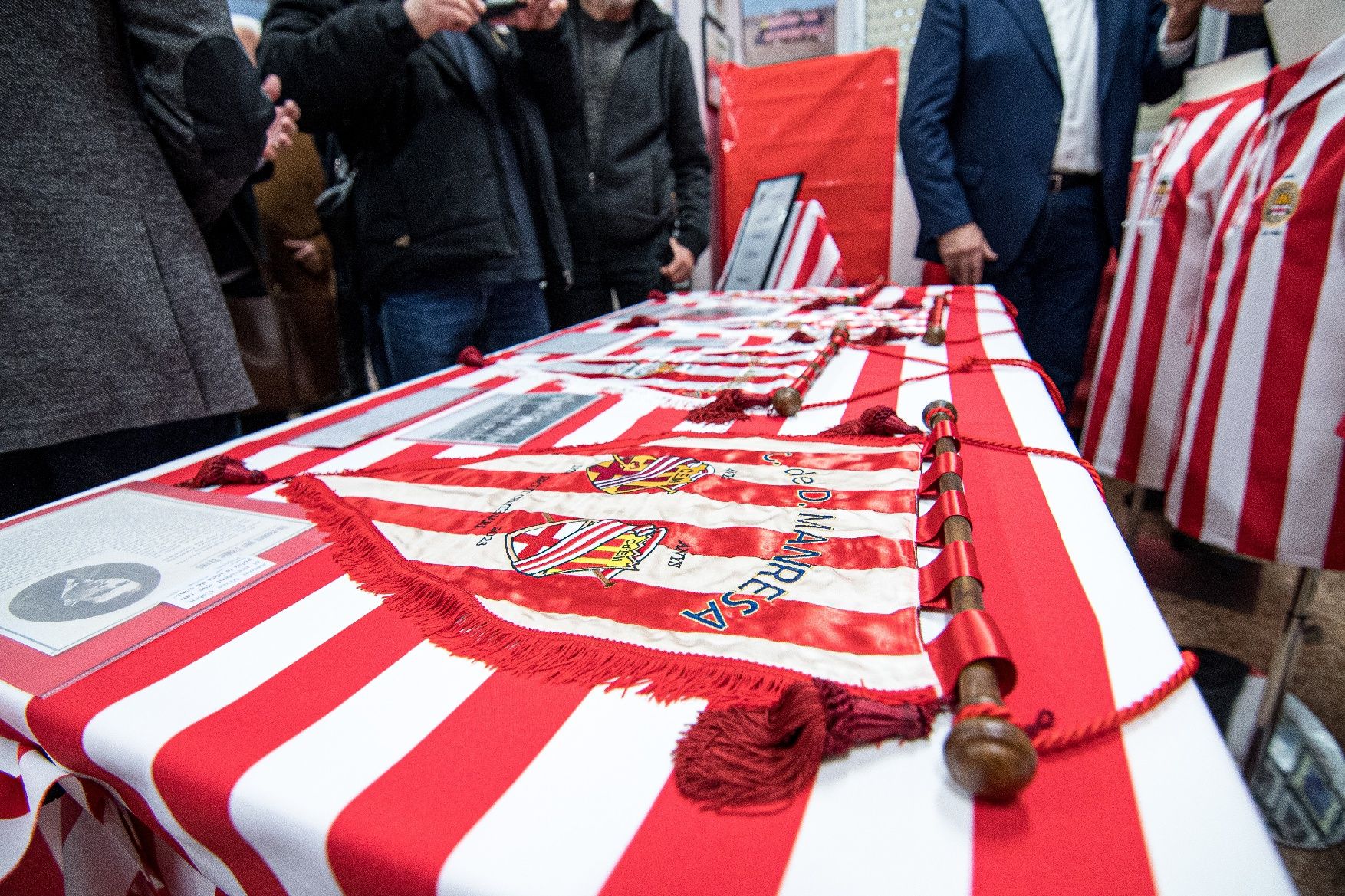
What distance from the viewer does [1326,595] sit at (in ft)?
5.41

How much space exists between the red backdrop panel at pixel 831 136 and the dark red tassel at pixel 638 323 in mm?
2150

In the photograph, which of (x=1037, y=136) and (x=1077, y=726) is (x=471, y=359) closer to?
(x=1077, y=726)

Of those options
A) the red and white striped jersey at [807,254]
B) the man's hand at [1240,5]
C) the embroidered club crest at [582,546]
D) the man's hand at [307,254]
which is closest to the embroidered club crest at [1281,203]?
the man's hand at [1240,5]

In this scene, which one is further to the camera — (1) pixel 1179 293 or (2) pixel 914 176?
(2) pixel 914 176

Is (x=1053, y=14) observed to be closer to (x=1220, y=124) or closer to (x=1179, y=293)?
(x=1220, y=124)

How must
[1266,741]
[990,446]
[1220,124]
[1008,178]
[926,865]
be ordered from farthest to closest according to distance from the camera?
[1008,178]
[1220,124]
[1266,741]
[990,446]
[926,865]

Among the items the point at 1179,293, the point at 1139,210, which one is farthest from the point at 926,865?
the point at 1139,210

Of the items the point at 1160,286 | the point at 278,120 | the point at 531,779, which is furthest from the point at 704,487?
the point at 1160,286

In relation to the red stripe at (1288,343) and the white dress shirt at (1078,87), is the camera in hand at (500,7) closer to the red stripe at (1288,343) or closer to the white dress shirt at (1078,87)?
the red stripe at (1288,343)

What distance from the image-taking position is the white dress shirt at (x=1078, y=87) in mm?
1879

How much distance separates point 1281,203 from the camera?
39.2 inches

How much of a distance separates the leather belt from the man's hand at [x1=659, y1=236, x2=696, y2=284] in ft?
3.75

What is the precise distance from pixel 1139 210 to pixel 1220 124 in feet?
0.88

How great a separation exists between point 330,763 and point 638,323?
1383 millimetres
